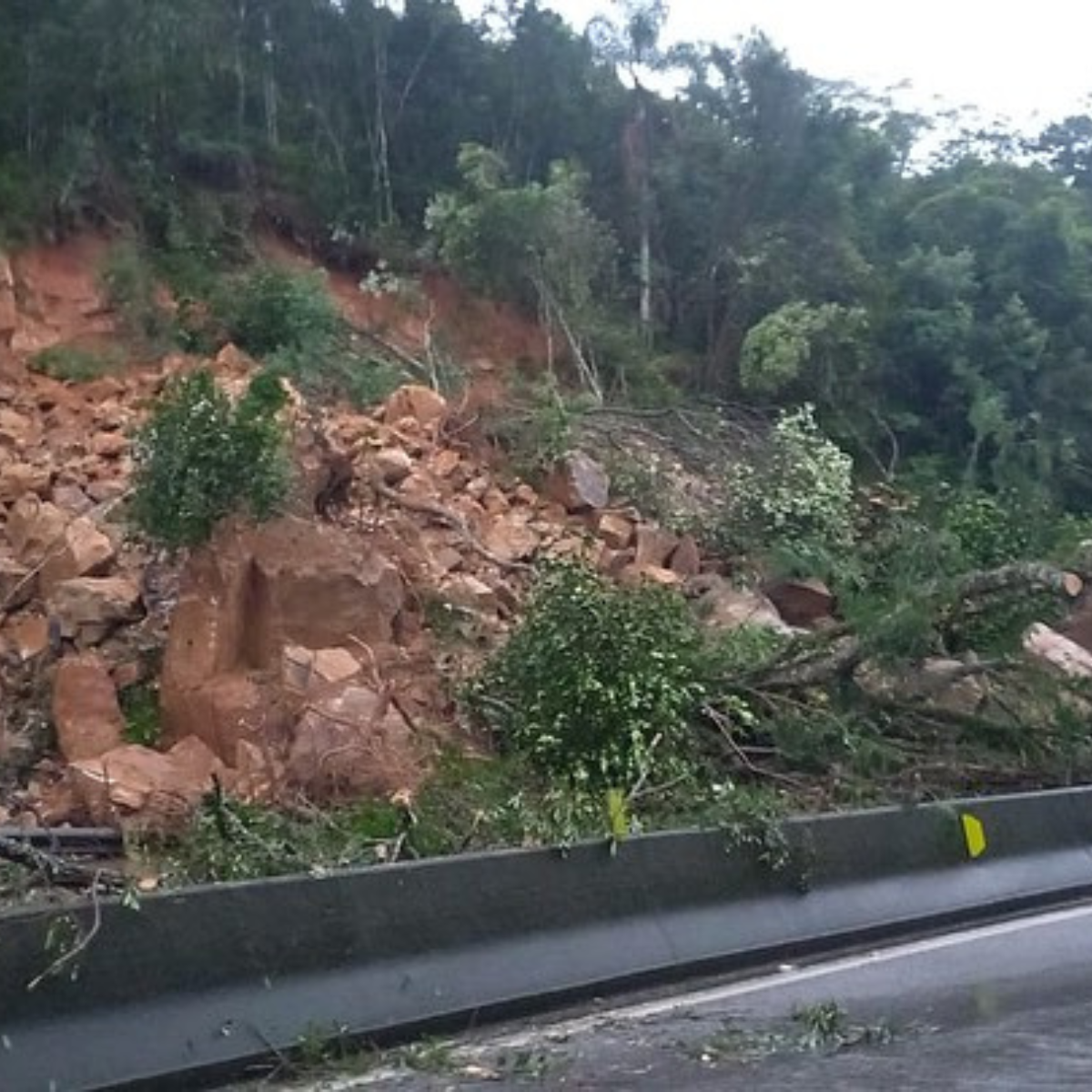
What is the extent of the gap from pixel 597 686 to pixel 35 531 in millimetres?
5377

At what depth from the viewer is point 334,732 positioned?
10.6 m

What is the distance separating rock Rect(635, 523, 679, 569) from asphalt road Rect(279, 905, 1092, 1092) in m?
8.64

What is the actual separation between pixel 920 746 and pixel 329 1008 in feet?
21.2

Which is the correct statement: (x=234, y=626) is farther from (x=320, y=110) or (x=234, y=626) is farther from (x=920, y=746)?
(x=320, y=110)

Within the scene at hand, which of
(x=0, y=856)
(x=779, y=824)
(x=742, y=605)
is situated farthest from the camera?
(x=742, y=605)

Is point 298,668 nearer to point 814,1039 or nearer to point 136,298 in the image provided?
point 814,1039

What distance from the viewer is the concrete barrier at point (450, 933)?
569 cm

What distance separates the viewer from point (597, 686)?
10930mm

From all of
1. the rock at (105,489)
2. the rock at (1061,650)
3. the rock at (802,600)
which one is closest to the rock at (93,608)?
the rock at (105,489)

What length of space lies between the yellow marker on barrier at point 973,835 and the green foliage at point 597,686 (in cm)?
163

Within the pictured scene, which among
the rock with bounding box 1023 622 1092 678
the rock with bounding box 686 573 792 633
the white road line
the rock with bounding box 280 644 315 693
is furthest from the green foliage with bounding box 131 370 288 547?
the rock with bounding box 1023 622 1092 678

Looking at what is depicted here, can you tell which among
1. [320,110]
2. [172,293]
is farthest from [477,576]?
[320,110]

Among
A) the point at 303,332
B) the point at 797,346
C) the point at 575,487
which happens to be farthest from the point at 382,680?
the point at 797,346

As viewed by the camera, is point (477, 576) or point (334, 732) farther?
point (477, 576)
